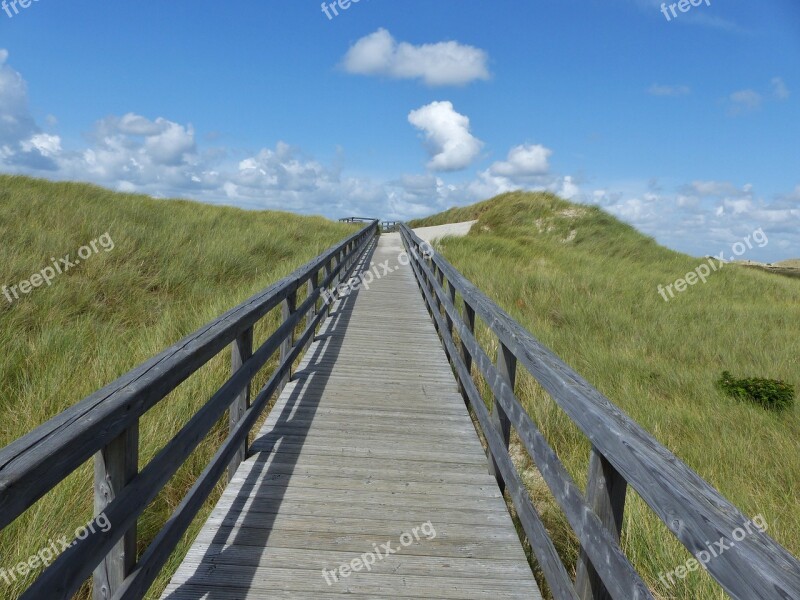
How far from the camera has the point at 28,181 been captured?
16.6 m

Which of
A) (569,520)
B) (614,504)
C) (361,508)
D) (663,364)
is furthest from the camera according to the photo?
(663,364)

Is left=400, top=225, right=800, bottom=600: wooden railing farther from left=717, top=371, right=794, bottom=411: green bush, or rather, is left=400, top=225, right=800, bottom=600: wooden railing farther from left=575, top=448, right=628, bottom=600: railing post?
left=717, top=371, right=794, bottom=411: green bush

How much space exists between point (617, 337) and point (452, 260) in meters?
8.99

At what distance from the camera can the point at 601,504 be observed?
196cm

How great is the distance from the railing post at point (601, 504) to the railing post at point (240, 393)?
2.40 meters

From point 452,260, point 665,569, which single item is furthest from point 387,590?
point 452,260

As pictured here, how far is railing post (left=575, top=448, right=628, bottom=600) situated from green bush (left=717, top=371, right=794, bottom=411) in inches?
203

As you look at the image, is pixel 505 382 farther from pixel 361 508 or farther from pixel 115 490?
pixel 115 490

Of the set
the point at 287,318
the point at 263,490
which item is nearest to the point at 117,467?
the point at 263,490

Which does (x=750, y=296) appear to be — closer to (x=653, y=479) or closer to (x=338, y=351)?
(x=338, y=351)

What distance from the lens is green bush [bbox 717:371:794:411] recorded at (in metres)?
6.07

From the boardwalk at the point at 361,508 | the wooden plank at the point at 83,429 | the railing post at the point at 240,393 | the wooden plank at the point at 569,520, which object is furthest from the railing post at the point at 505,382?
the wooden plank at the point at 83,429

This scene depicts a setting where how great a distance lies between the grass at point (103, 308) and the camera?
335cm

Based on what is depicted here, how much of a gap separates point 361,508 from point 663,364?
5.88m
